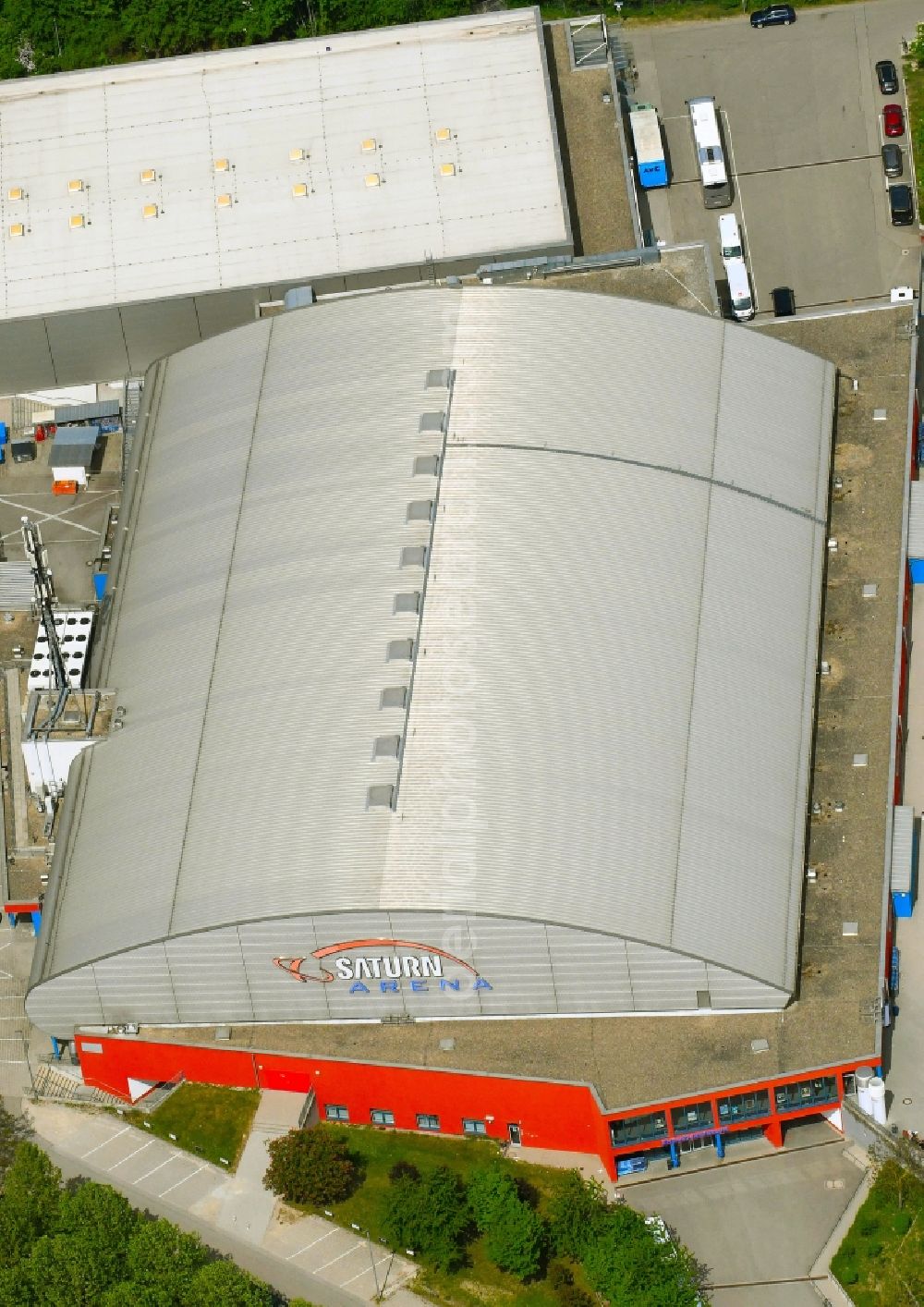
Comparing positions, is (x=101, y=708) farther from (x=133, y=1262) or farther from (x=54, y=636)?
(x=133, y=1262)

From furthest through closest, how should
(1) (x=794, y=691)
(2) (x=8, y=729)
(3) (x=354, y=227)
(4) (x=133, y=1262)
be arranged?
(3) (x=354, y=227) < (2) (x=8, y=729) < (1) (x=794, y=691) < (4) (x=133, y=1262)

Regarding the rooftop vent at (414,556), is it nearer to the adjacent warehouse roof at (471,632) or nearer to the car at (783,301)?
the adjacent warehouse roof at (471,632)

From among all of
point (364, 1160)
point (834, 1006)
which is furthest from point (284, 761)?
point (834, 1006)

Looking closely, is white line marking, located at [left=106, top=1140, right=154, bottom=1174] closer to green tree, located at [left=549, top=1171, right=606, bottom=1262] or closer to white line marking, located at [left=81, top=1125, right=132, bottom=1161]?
white line marking, located at [left=81, top=1125, right=132, bottom=1161]

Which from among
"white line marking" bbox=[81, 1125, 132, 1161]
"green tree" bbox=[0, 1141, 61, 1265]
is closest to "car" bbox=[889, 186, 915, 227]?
"white line marking" bbox=[81, 1125, 132, 1161]

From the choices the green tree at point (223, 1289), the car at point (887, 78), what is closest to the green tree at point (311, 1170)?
the green tree at point (223, 1289)

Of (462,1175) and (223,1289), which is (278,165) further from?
(223,1289)
